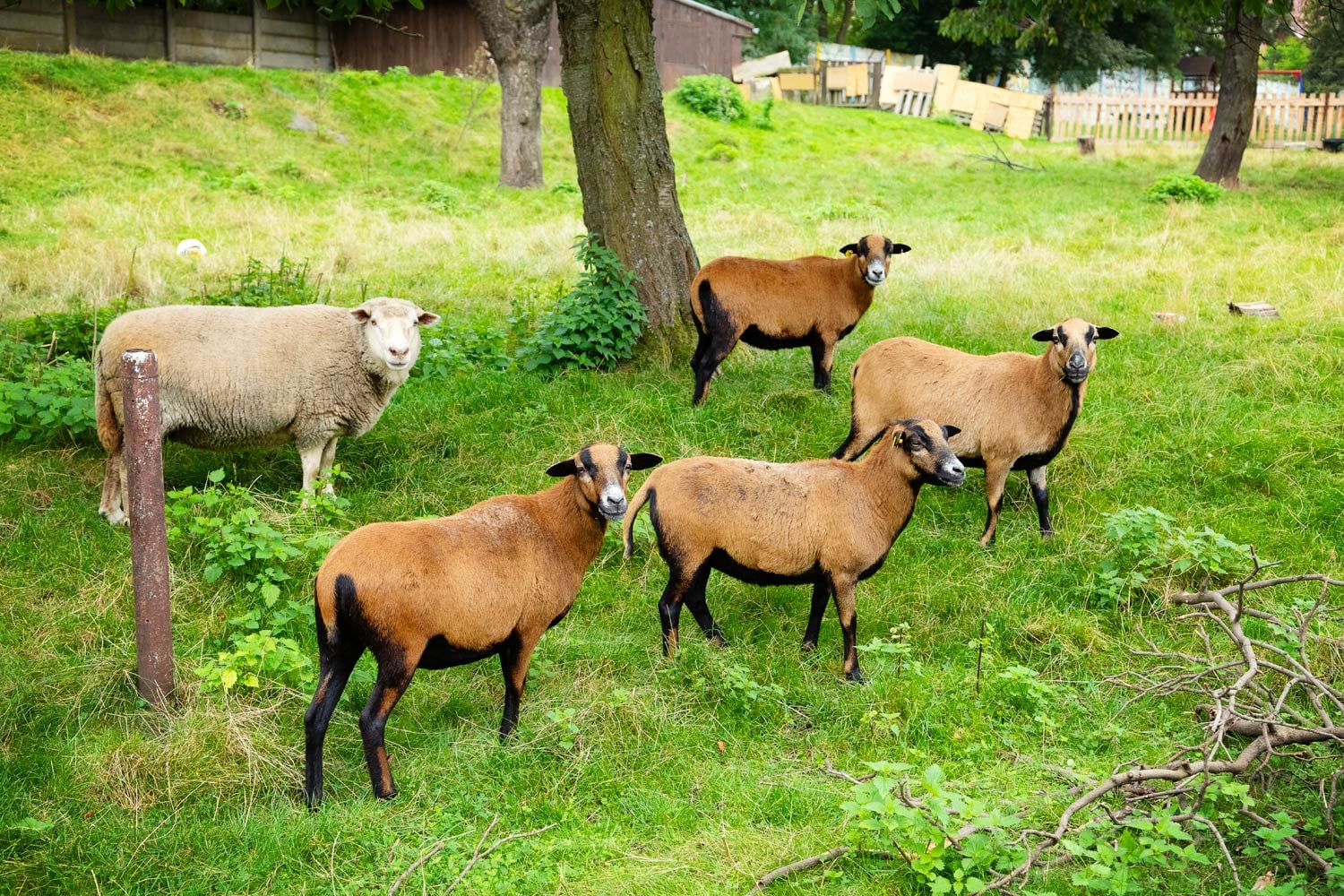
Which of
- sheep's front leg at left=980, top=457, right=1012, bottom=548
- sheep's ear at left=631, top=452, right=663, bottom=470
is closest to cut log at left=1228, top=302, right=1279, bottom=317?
sheep's front leg at left=980, top=457, right=1012, bottom=548

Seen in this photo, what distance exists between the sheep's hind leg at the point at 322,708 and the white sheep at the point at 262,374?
2930 millimetres

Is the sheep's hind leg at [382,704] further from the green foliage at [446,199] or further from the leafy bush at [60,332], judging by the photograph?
the green foliage at [446,199]

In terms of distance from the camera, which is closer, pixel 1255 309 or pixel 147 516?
pixel 147 516

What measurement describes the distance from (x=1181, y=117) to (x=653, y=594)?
31.6m

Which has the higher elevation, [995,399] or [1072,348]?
[1072,348]

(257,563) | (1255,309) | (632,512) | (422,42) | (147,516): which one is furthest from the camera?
(422,42)

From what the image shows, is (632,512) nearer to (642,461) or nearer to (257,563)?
(642,461)

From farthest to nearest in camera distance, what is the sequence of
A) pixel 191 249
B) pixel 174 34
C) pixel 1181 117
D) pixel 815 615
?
pixel 1181 117
pixel 174 34
pixel 191 249
pixel 815 615

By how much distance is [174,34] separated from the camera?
82.1 ft

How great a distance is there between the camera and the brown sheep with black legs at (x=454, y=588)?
4605mm

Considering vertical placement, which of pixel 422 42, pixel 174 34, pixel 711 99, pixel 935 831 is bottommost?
pixel 935 831

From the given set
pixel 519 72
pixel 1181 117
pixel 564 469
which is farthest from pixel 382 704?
pixel 1181 117

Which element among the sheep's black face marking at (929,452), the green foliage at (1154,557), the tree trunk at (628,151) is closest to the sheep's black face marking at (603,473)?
the sheep's black face marking at (929,452)

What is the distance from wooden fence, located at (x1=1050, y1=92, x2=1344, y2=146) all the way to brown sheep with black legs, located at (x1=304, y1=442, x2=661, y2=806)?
2950 centimetres
